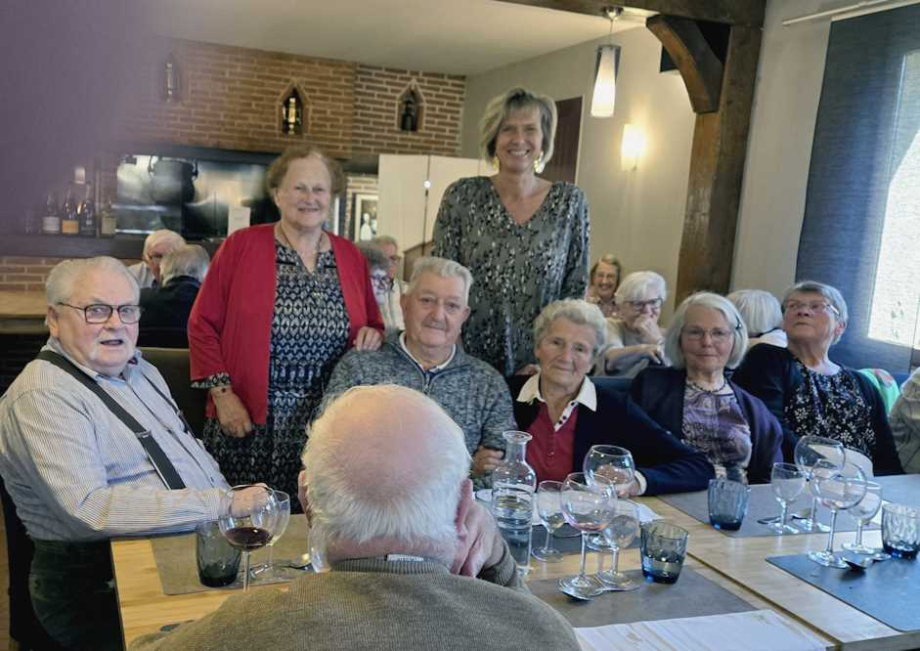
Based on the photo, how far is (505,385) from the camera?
2.52 meters

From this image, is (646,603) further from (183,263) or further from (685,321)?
(183,263)

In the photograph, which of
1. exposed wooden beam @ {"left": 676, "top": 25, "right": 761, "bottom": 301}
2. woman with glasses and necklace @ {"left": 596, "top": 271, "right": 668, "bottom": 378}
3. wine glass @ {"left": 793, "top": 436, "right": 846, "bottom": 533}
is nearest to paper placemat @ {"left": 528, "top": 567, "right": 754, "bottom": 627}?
wine glass @ {"left": 793, "top": 436, "right": 846, "bottom": 533}

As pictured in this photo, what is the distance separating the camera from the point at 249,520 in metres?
1.51

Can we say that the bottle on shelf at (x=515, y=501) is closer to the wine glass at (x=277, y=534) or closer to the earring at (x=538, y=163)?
the wine glass at (x=277, y=534)

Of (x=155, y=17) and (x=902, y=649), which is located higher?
(x=155, y=17)

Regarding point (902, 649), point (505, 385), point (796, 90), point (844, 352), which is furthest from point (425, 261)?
point (796, 90)

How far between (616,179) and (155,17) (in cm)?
592

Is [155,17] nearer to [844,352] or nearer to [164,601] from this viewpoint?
[164,601]

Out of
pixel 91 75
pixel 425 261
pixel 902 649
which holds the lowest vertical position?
pixel 902 649

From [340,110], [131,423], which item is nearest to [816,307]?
[131,423]

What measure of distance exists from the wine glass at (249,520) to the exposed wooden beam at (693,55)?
3602mm

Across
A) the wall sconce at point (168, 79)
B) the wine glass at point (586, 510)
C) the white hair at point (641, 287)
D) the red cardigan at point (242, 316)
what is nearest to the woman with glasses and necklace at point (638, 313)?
the white hair at point (641, 287)

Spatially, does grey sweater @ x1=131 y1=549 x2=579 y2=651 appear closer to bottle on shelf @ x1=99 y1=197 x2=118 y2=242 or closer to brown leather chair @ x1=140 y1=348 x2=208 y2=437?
bottle on shelf @ x1=99 y1=197 x2=118 y2=242

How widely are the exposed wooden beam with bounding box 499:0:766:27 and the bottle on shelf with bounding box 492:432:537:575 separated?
9.65 ft
